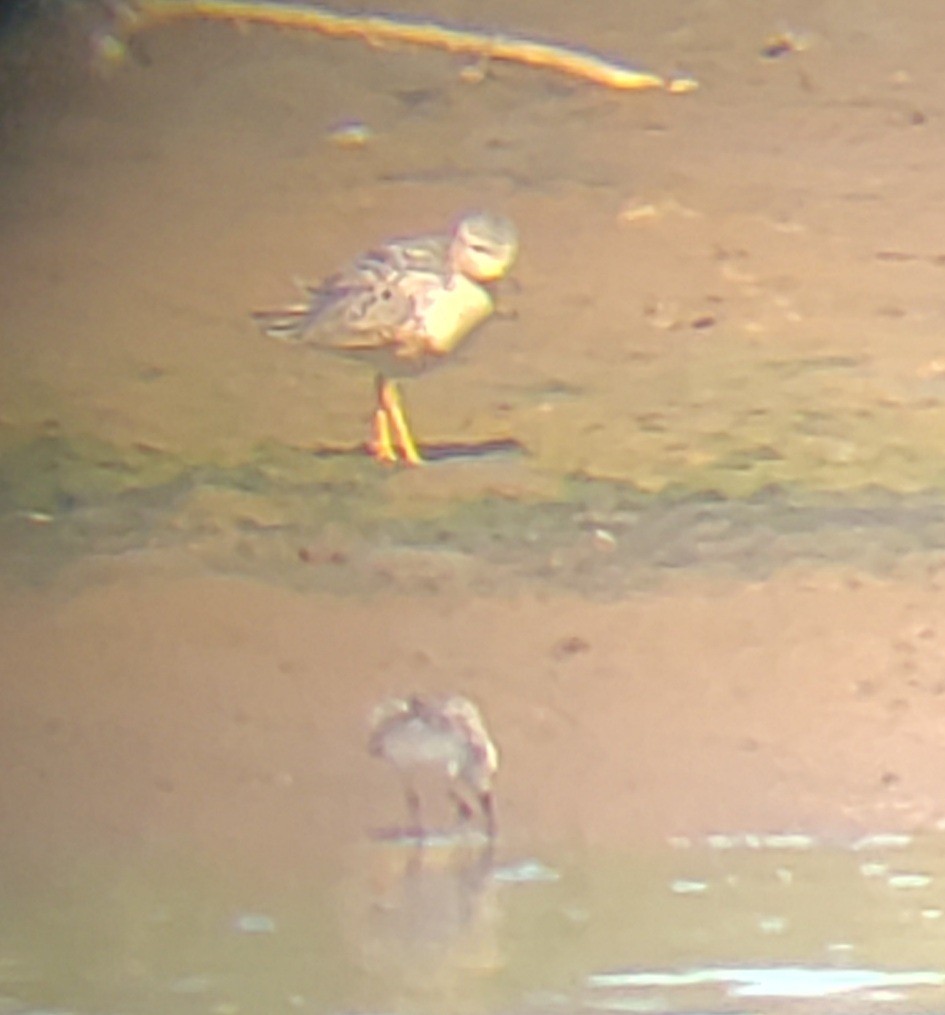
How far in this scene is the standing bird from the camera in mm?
1583

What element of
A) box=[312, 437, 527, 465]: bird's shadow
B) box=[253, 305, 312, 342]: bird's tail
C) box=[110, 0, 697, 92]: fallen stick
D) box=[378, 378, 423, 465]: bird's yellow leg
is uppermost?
box=[110, 0, 697, 92]: fallen stick

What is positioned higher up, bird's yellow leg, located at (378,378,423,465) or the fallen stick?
the fallen stick

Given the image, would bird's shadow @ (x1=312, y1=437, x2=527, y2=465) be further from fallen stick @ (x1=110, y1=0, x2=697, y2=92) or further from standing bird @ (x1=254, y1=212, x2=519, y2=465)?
fallen stick @ (x1=110, y1=0, x2=697, y2=92)

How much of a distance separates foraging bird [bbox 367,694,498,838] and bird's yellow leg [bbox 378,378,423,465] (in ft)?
0.71

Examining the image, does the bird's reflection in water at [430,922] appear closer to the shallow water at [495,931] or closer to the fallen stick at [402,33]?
the shallow water at [495,931]

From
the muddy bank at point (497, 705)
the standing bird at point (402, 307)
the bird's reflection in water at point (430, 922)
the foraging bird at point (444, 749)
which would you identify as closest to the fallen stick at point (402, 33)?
the standing bird at point (402, 307)

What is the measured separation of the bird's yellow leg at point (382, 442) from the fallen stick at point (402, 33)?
1.01ft

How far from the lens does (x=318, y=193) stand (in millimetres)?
1633

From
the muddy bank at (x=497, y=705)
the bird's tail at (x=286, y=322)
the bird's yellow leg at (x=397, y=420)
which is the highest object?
the bird's tail at (x=286, y=322)

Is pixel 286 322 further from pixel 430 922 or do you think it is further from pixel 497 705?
pixel 430 922

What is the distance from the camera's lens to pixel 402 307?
1.58 m

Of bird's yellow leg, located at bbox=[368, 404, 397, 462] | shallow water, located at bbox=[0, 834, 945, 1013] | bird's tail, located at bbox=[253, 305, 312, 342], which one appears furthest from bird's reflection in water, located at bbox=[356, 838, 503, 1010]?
bird's tail, located at bbox=[253, 305, 312, 342]

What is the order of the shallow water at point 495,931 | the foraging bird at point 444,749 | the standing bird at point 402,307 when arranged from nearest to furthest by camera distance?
the shallow water at point 495,931
the foraging bird at point 444,749
the standing bird at point 402,307

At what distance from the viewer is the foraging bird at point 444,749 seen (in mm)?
1471
